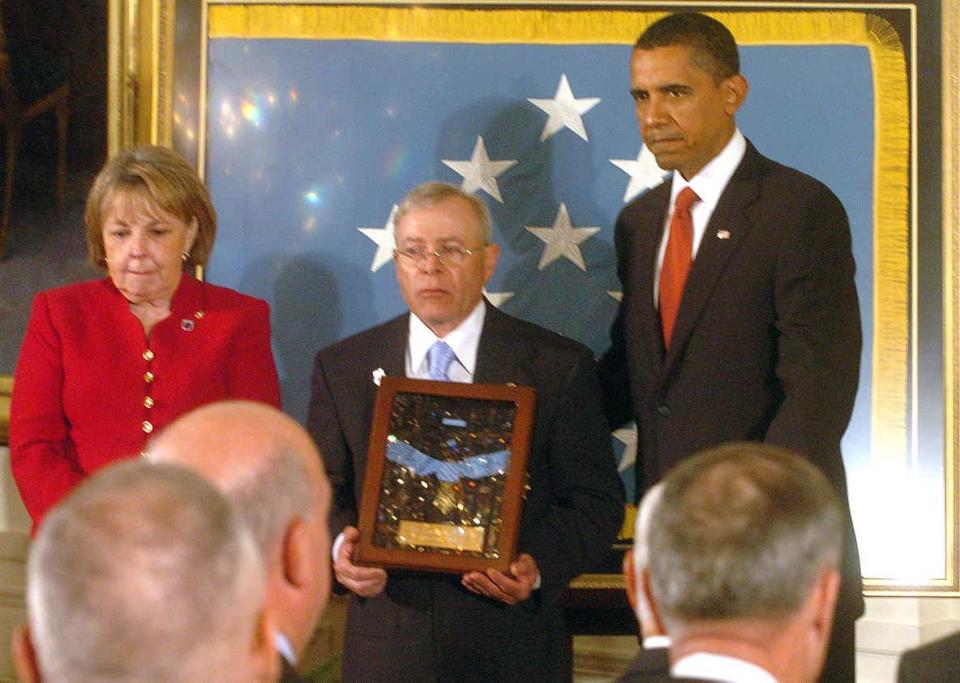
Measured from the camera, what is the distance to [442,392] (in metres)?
3.72

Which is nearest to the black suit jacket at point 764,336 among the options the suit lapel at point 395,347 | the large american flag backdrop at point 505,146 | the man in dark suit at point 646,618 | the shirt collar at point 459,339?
the shirt collar at point 459,339

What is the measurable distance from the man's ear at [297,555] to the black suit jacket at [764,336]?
1856 millimetres

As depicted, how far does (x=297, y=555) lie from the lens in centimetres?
213

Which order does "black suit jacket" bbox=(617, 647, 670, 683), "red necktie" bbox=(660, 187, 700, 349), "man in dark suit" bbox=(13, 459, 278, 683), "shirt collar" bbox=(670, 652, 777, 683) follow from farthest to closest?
"red necktie" bbox=(660, 187, 700, 349), "black suit jacket" bbox=(617, 647, 670, 683), "shirt collar" bbox=(670, 652, 777, 683), "man in dark suit" bbox=(13, 459, 278, 683)

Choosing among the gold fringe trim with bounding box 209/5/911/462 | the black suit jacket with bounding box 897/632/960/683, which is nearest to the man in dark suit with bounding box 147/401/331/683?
the black suit jacket with bounding box 897/632/960/683

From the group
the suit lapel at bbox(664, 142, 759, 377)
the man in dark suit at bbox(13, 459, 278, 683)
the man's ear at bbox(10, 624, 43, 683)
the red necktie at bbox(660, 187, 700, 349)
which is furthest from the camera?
the red necktie at bbox(660, 187, 700, 349)

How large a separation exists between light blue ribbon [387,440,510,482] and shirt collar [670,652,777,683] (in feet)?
5.66

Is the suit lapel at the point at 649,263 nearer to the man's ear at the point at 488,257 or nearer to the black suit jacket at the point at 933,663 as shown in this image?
the man's ear at the point at 488,257

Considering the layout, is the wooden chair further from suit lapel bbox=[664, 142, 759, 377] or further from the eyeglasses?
suit lapel bbox=[664, 142, 759, 377]

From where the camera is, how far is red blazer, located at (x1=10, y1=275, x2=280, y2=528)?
3.96 metres

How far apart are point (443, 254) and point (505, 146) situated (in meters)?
0.94

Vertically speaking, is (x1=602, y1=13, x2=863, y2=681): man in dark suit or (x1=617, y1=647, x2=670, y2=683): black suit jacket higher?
(x1=602, y1=13, x2=863, y2=681): man in dark suit

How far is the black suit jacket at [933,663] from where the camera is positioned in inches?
92.5

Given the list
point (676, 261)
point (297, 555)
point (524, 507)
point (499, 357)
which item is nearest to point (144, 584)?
point (297, 555)
